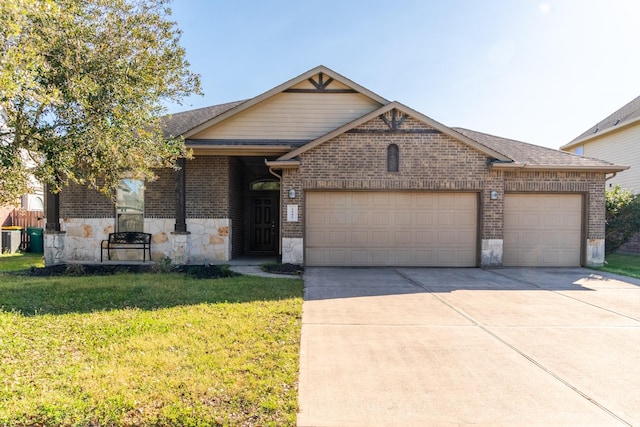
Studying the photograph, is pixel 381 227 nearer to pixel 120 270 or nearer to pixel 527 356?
pixel 527 356

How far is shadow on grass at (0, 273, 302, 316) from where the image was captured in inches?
233

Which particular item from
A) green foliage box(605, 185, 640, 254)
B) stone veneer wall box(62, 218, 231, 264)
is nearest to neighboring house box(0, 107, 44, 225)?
stone veneer wall box(62, 218, 231, 264)

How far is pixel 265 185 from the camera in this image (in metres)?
13.5

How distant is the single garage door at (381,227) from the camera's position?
1048 cm

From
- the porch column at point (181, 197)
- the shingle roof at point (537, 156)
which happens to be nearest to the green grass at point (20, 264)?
the porch column at point (181, 197)

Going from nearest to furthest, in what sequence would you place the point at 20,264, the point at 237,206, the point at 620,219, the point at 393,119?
the point at 393,119 < the point at 20,264 < the point at 620,219 < the point at 237,206

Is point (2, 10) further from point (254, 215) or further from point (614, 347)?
point (254, 215)

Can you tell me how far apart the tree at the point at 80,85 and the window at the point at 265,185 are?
6.38 metres

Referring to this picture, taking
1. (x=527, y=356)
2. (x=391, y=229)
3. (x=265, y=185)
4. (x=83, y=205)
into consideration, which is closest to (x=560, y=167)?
(x=391, y=229)

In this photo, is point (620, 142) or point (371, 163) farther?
point (620, 142)

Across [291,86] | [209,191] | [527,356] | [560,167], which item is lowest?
[527,356]

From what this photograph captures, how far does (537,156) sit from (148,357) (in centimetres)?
1198

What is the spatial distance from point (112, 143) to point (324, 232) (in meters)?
6.07

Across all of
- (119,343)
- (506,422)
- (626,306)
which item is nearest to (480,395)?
(506,422)
